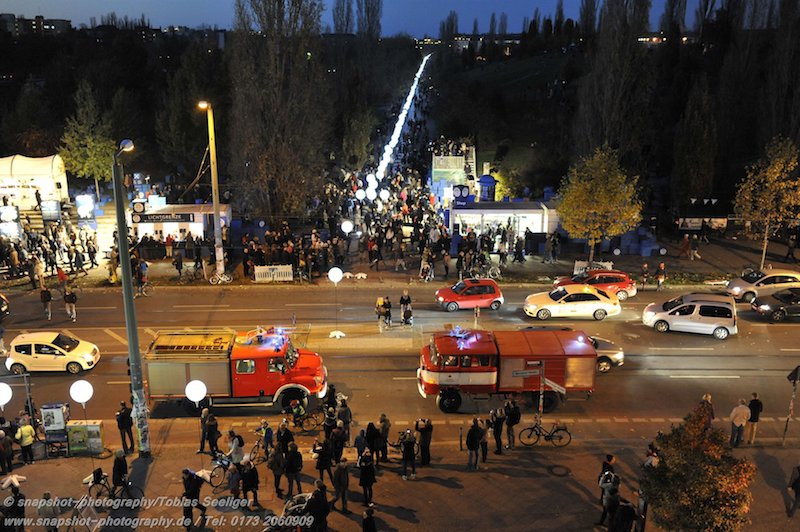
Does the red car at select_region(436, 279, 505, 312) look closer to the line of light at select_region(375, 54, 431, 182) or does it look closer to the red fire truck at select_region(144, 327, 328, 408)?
the red fire truck at select_region(144, 327, 328, 408)

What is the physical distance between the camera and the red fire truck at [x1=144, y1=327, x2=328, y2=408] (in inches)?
653

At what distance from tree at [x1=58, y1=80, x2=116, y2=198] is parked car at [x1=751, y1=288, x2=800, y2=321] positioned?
4351cm

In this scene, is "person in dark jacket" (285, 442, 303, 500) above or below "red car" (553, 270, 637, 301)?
below

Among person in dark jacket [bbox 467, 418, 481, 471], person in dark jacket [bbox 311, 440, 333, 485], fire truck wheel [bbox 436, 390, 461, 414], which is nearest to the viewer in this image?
person in dark jacket [bbox 311, 440, 333, 485]

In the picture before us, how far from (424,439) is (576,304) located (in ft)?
38.9

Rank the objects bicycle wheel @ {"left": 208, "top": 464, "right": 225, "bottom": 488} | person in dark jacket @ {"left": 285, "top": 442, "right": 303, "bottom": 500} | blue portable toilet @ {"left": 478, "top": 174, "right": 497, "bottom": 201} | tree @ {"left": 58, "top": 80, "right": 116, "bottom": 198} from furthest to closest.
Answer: tree @ {"left": 58, "top": 80, "right": 116, "bottom": 198}
blue portable toilet @ {"left": 478, "top": 174, "right": 497, "bottom": 201}
bicycle wheel @ {"left": 208, "top": 464, "right": 225, "bottom": 488}
person in dark jacket @ {"left": 285, "top": 442, "right": 303, "bottom": 500}

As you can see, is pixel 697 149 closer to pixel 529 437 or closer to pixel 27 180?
pixel 529 437

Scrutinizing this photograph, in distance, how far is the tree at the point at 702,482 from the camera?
961cm

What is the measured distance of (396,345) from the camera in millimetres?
22156

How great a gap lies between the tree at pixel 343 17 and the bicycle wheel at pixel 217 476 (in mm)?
81522

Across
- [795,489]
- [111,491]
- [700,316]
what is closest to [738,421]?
[795,489]

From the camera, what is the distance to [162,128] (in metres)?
55.2

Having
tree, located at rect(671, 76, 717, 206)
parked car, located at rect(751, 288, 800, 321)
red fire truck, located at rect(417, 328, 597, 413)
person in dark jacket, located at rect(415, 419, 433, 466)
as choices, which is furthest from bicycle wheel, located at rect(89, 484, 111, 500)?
tree, located at rect(671, 76, 717, 206)

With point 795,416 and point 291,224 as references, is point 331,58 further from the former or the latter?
point 795,416
